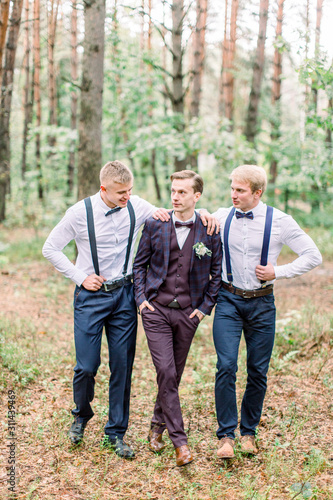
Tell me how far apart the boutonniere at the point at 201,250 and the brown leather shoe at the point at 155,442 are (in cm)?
174

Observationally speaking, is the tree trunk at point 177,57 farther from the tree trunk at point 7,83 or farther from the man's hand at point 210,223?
the man's hand at point 210,223

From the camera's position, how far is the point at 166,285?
3.84 m

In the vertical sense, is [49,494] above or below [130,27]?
below

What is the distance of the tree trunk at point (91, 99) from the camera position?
7.81 m

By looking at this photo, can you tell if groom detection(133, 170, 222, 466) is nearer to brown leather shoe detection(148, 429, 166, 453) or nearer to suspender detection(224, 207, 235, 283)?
suspender detection(224, 207, 235, 283)

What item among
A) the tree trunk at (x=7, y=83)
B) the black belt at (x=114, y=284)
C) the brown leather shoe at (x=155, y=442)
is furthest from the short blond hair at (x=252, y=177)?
the tree trunk at (x=7, y=83)

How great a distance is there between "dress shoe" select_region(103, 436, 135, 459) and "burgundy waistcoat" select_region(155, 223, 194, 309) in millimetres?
1335

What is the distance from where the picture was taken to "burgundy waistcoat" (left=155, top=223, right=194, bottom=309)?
12.5 ft

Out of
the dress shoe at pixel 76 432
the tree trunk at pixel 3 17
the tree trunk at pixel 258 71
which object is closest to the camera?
the dress shoe at pixel 76 432

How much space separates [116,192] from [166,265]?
76 cm

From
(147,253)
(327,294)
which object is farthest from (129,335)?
(327,294)

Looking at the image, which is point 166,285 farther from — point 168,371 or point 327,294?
point 327,294

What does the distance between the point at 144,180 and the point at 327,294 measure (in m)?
16.9

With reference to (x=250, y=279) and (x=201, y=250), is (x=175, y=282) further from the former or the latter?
(x=250, y=279)
